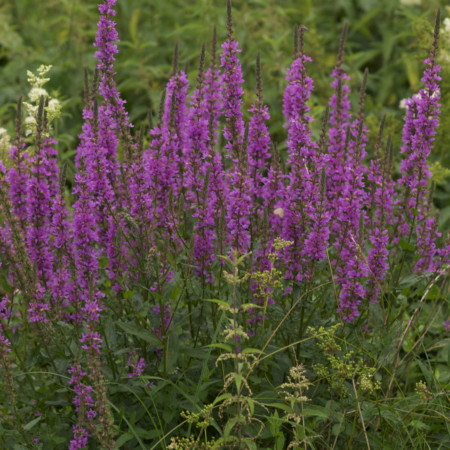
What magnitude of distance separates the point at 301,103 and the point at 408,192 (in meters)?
0.91

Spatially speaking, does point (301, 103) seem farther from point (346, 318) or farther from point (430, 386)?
point (430, 386)

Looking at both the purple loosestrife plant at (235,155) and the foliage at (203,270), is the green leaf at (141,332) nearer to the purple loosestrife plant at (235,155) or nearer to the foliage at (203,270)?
the foliage at (203,270)

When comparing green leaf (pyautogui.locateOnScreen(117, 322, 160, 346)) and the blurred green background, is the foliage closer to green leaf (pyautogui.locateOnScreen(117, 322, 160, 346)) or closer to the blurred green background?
green leaf (pyautogui.locateOnScreen(117, 322, 160, 346))

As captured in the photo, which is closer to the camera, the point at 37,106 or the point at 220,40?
the point at 37,106

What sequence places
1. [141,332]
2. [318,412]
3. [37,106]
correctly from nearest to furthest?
[318,412], [141,332], [37,106]

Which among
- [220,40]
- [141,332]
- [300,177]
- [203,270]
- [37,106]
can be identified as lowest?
[141,332]

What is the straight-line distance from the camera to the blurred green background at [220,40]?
7777 millimetres

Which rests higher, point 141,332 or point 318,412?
point 141,332

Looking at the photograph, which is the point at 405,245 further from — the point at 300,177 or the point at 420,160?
the point at 300,177

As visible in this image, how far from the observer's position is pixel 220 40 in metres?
8.69

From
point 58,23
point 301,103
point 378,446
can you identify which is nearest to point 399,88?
point 58,23

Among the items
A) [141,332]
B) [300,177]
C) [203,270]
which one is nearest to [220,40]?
[300,177]

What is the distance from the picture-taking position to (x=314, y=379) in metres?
4.02

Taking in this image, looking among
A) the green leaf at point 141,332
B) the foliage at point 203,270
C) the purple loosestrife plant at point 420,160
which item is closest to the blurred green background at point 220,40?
the purple loosestrife plant at point 420,160
